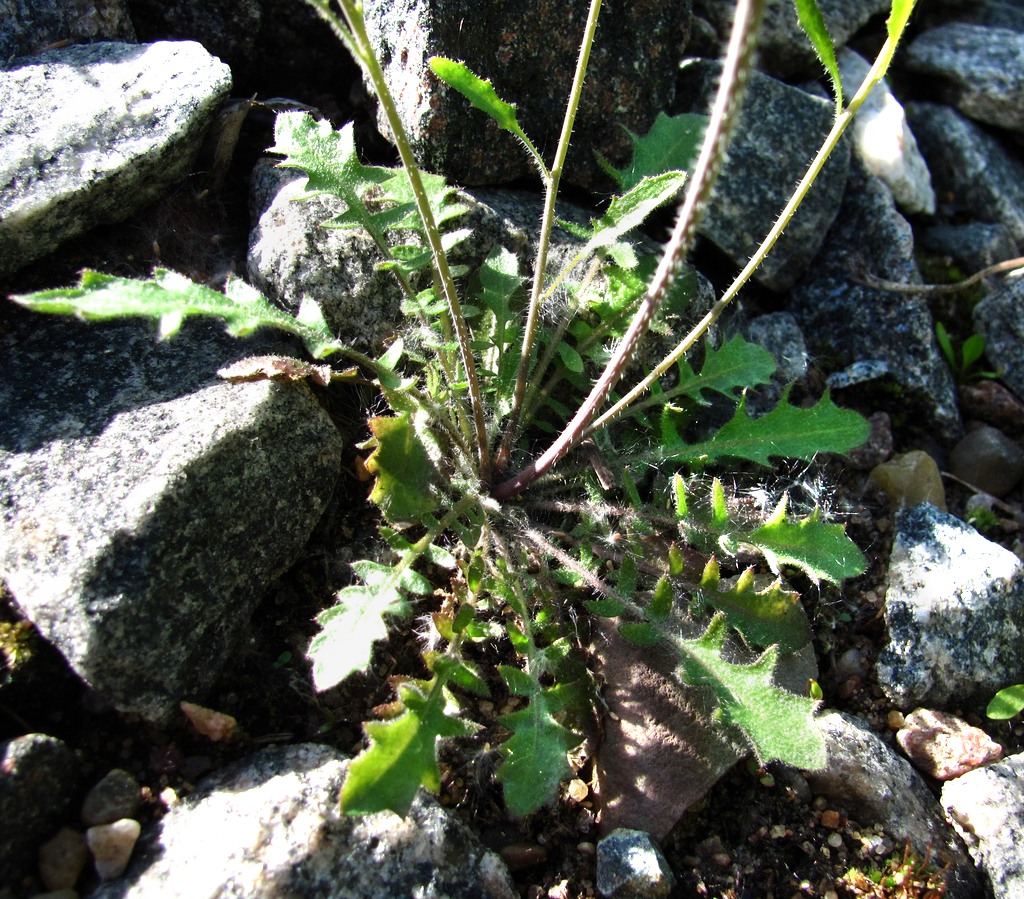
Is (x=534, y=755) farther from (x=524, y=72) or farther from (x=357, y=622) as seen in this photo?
(x=524, y=72)

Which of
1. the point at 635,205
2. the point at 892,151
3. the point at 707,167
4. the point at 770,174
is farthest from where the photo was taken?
the point at 892,151

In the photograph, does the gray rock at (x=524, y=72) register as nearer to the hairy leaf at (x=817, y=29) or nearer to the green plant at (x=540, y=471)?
the green plant at (x=540, y=471)

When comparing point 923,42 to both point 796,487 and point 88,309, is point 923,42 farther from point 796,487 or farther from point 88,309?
point 88,309

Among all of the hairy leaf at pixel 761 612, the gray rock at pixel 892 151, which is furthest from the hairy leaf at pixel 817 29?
the gray rock at pixel 892 151

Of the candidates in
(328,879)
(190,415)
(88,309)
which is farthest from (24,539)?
(328,879)

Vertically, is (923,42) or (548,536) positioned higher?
(923,42)

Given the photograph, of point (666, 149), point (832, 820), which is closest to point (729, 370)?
point (666, 149)

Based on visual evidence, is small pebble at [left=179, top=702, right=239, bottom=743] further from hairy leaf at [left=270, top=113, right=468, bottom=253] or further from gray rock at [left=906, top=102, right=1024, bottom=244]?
gray rock at [left=906, top=102, right=1024, bottom=244]
